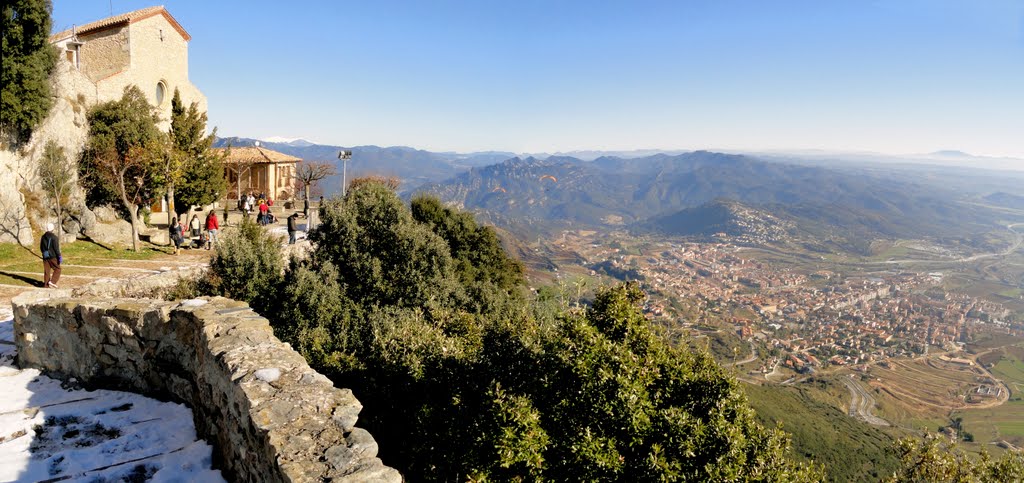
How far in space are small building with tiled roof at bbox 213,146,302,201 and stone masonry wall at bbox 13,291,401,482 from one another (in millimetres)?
33227

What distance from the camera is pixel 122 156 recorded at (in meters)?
24.5

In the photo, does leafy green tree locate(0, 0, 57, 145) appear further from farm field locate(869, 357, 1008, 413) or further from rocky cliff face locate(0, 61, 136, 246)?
farm field locate(869, 357, 1008, 413)

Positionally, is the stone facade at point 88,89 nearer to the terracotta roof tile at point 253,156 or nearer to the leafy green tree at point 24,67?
the leafy green tree at point 24,67

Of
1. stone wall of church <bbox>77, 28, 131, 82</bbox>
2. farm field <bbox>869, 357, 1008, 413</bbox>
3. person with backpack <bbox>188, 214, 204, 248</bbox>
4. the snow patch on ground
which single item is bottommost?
farm field <bbox>869, 357, 1008, 413</bbox>

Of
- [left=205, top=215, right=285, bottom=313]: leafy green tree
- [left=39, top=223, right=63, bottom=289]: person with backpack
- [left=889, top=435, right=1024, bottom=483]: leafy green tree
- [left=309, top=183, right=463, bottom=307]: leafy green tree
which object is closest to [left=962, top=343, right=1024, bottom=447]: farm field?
[left=889, top=435, right=1024, bottom=483]: leafy green tree

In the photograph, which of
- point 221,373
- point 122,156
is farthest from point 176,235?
point 221,373

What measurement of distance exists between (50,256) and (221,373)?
505 inches

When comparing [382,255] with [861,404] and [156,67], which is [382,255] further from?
[861,404]

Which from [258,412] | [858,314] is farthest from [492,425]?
[858,314]

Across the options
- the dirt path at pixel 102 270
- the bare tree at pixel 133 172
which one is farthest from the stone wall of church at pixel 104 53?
the dirt path at pixel 102 270

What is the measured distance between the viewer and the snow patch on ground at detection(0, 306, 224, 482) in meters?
5.70

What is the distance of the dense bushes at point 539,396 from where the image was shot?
21.6 feet

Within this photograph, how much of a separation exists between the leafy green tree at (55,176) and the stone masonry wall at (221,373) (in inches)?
622

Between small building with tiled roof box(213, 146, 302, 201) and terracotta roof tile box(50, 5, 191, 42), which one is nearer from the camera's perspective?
terracotta roof tile box(50, 5, 191, 42)
